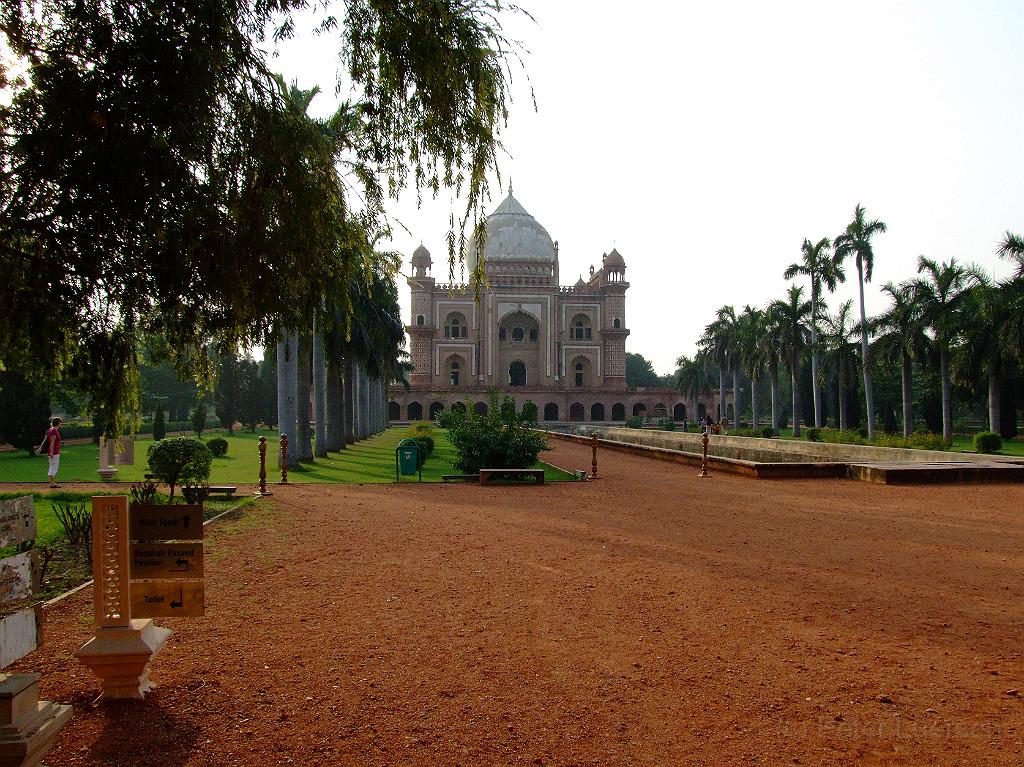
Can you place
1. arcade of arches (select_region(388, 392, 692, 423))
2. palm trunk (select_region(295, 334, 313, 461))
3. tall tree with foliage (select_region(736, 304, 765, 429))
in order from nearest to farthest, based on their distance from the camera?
palm trunk (select_region(295, 334, 313, 461)) → tall tree with foliage (select_region(736, 304, 765, 429)) → arcade of arches (select_region(388, 392, 692, 423))

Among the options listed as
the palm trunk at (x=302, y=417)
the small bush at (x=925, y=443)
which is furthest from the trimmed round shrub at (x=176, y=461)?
the small bush at (x=925, y=443)

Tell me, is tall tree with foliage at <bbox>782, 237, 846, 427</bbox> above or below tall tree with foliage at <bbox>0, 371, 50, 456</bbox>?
above

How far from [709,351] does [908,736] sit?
4557cm

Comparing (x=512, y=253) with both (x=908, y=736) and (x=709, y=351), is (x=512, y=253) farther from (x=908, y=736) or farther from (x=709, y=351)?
(x=908, y=736)

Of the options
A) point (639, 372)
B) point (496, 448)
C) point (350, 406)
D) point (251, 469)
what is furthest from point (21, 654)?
point (639, 372)

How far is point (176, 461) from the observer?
10078 millimetres

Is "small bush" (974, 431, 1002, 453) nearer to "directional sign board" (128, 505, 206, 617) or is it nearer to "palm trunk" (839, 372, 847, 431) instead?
"palm trunk" (839, 372, 847, 431)

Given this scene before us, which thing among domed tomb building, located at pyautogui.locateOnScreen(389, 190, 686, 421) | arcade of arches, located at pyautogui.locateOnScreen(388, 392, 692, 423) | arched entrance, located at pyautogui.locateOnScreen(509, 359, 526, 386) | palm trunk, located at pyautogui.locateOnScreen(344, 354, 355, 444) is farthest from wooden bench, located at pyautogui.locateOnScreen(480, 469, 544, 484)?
arched entrance, located at pyautogui.locateOnScreen(509, 359, 526, 386)

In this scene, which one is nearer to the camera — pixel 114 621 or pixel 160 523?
pixel 114 621

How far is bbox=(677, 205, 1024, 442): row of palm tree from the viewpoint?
25.0 meters

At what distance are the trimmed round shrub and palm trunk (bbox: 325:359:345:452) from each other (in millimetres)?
10243

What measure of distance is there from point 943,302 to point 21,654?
29451 mm

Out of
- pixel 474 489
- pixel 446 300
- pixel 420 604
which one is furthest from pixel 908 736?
pixel 446 300

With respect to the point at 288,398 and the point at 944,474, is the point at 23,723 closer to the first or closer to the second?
the point at 944,474
